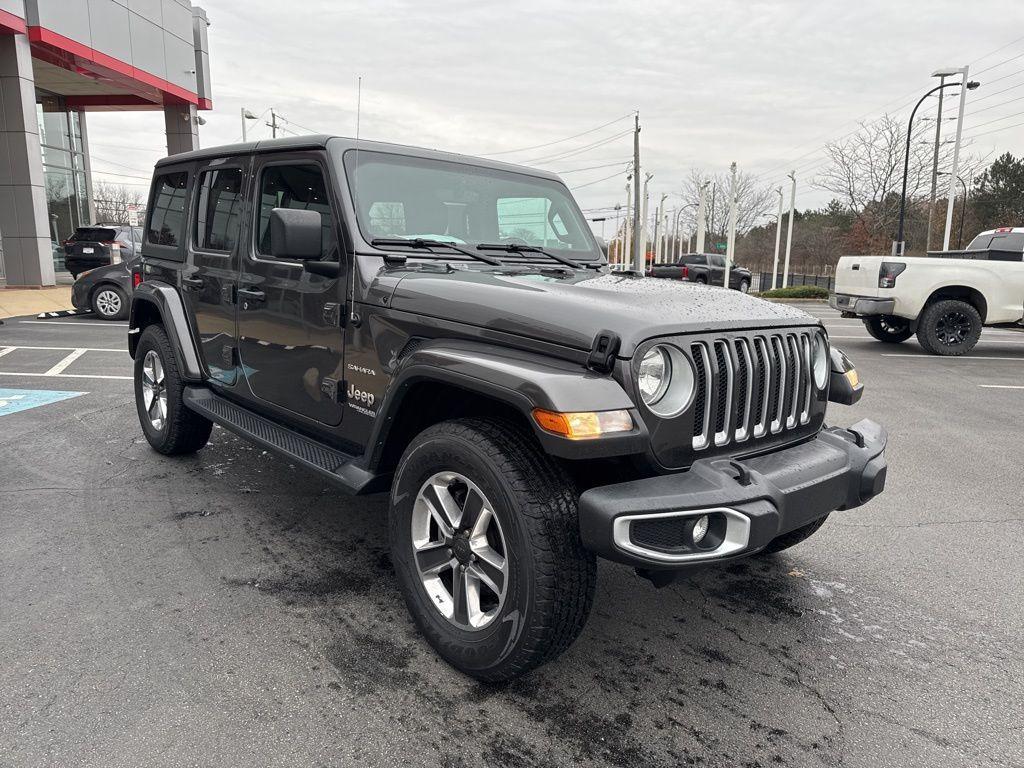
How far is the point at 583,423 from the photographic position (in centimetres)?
217

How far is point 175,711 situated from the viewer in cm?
237

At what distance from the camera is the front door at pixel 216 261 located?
407 cm

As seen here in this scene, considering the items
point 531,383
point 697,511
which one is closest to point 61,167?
point 531,383

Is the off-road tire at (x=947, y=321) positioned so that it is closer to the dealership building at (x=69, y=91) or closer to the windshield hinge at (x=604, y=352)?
the windshield hinge at (x=604, y=352)

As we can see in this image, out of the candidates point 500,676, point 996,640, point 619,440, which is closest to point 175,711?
point 500,676

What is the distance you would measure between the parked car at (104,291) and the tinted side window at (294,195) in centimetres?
1045

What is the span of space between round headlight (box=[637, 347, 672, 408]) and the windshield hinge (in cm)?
12

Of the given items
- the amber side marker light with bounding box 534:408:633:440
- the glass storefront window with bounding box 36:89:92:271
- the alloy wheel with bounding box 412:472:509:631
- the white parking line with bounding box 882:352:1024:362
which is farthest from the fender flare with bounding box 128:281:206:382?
the glass storefront window with bounding box 36:89:92:271

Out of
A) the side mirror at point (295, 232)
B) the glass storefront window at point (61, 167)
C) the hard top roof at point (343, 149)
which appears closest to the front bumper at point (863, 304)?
the hard top roof at point (343, 149)

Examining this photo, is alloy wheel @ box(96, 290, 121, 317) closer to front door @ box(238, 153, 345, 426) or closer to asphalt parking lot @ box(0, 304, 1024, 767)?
asphalt parking lot @ box(0, 304, 1024, 767)

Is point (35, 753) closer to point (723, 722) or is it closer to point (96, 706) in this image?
point (96, 706)

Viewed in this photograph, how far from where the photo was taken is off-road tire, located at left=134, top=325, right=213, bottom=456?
4.66 metres

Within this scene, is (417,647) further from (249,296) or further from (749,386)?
(249,296)

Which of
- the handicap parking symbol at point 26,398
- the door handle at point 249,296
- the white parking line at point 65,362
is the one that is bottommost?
the handicap parking symbol at point 26,398
